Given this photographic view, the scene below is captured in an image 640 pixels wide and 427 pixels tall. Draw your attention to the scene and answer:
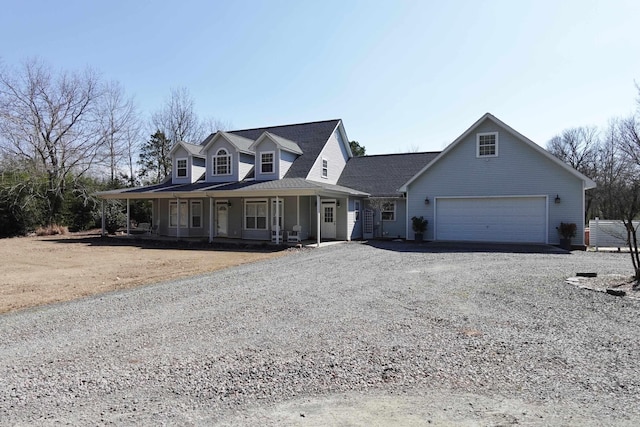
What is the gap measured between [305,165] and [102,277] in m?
12.7

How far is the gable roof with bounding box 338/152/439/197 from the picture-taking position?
2266 centimetres

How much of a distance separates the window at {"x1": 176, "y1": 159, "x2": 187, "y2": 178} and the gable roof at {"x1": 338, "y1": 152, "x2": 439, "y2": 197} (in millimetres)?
9084

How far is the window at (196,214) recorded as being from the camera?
22859mm

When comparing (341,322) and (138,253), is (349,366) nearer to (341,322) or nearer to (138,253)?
(341,322)

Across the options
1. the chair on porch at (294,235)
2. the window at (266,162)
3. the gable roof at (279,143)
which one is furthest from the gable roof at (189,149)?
the chair on porch at (294,235)

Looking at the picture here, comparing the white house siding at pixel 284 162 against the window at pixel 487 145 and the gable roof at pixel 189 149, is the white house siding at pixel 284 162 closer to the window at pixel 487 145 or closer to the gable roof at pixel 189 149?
the gable roof at pixel 189 149

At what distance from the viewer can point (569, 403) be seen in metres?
3.41

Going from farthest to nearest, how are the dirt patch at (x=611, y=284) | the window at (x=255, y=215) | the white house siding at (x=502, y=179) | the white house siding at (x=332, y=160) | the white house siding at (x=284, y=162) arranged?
the white house siding at (x=332, y=160) → the white house siding at (x=284, y=162) → the window at (x=255, y=215) → the white house siding at (x=502, y=179) → the dirt patch at (x=611, y=284)

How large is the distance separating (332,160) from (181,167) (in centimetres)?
880

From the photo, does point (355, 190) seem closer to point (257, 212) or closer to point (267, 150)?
point (267, 150)

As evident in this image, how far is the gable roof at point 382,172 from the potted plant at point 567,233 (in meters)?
7.75

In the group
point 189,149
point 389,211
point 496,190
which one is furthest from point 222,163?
point 496,190

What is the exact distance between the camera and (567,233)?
54.1 feet

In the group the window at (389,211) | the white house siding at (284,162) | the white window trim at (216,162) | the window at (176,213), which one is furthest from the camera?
the window at (176,213)
